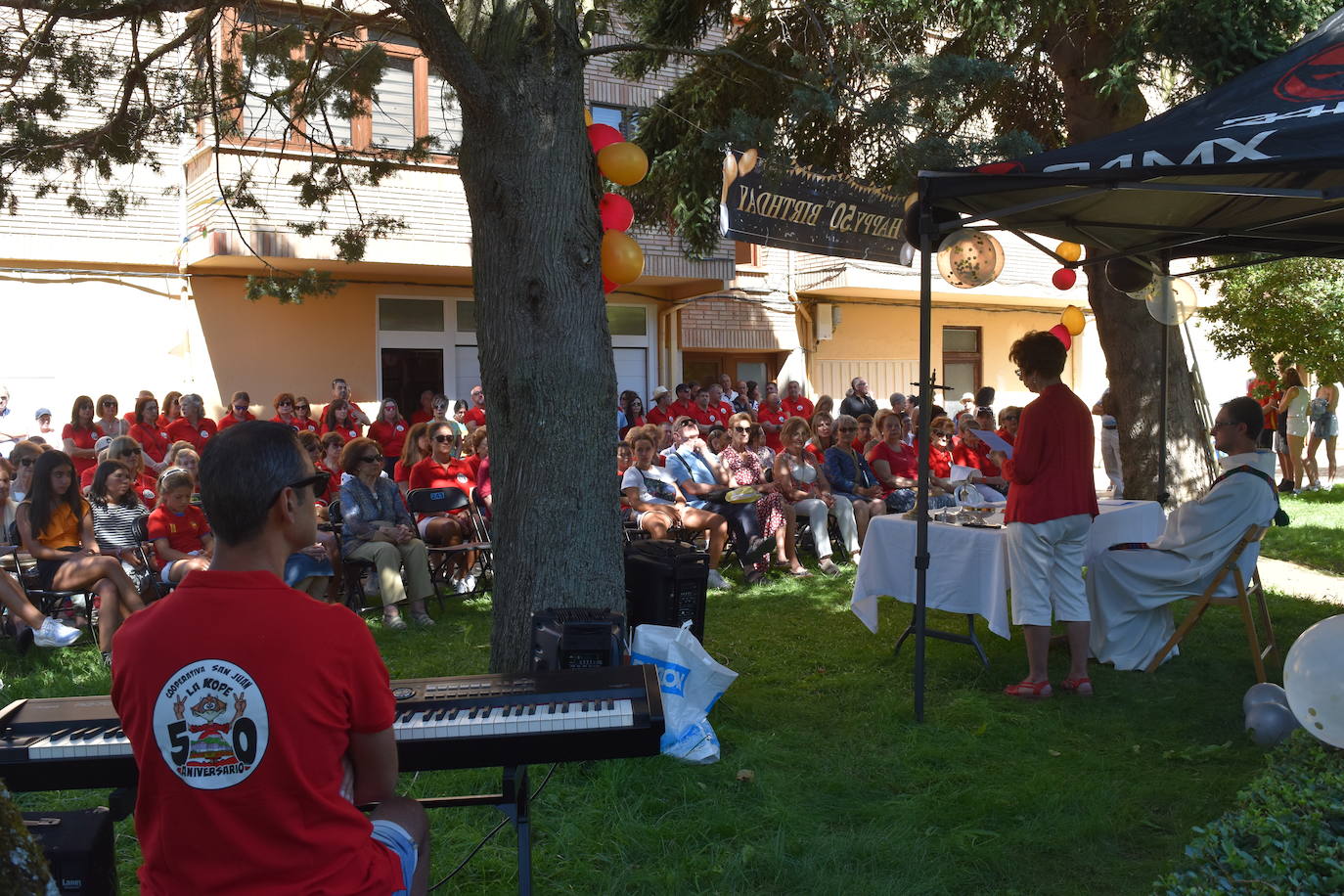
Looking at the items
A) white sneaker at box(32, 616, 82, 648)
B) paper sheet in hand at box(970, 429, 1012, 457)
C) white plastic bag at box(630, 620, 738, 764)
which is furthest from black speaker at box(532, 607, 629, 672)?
paper sheet in hand at box(970, 429, 1012, 457)

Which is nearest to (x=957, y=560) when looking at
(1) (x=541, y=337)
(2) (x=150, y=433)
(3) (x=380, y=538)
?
(1) (x=541, y=337)

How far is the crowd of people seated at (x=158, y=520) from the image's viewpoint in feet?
23.3

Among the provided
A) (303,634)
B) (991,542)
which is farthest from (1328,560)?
(303,634)

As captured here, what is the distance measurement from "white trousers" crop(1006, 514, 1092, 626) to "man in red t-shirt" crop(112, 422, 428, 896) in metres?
4.29

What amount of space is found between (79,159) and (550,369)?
13.6 ft

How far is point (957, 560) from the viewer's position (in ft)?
20.7

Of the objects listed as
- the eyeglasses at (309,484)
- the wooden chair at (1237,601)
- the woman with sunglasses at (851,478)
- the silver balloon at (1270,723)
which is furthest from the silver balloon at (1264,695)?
the woman with sunglasses at (851,478)

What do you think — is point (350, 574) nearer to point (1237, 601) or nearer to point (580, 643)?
point (580, 643)

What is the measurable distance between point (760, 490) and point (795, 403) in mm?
5987

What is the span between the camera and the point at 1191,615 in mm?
6090

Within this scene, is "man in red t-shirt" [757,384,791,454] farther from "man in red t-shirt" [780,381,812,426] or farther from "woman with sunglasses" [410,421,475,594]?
"woman with sunglasses" [410,421,475,594]

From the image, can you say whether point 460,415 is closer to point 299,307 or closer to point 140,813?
point 299,307

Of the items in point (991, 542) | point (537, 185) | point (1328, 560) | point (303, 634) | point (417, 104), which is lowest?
point (1328, 560)

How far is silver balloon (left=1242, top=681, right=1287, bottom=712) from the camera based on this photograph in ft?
16.6
